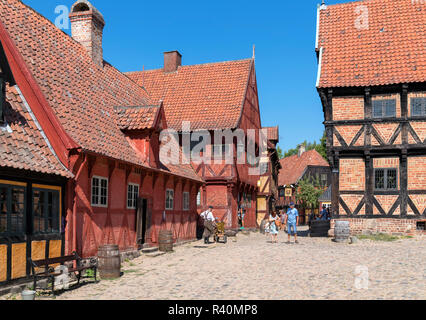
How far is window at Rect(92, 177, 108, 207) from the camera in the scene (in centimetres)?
1302

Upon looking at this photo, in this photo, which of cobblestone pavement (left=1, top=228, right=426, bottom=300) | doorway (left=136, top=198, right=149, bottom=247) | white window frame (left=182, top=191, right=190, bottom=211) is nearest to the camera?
cobblestone pavement (left=1, top=228, right=426, bottom=300)

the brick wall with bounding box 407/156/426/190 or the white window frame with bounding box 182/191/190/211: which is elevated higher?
the brick wall with bounding box 407/156/426/190

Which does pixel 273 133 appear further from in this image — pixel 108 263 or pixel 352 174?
pixel 108 263

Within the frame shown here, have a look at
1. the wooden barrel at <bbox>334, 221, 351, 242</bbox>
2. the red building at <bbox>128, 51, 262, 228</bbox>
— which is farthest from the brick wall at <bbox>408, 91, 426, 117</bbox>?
the red building at <bbox>128, 51, 262, 228</bbox>

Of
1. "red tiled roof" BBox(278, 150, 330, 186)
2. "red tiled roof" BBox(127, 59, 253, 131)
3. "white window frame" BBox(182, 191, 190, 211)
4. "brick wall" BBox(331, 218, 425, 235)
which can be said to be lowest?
"brick wall" BBox(331, 218, 425, 235)

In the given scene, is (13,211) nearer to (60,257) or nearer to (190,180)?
(60,257)

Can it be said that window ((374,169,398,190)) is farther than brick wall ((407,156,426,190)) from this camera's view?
Yes

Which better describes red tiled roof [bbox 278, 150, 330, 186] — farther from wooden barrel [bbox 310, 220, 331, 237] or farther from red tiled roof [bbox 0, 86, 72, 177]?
red tiled roof [bbox 0, 86, 72, 177]

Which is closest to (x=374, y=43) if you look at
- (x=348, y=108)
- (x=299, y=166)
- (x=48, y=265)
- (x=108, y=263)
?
(x=348, y=108)

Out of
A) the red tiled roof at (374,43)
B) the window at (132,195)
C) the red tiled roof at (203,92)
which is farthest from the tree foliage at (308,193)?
the window at (132,195)

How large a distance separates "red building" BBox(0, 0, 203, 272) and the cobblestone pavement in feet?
5.04

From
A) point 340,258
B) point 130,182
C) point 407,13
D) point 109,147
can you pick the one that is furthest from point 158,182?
point 407,13

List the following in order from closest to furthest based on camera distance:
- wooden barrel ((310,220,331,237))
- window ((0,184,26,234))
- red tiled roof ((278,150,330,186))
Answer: window ((0,184,26,234)) → wooden barrel ((310,220,331,237)) → red tiled roof ((278,150,330,186))

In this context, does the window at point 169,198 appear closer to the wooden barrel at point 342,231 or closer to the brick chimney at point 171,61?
the wooden barrel at point 342,231
